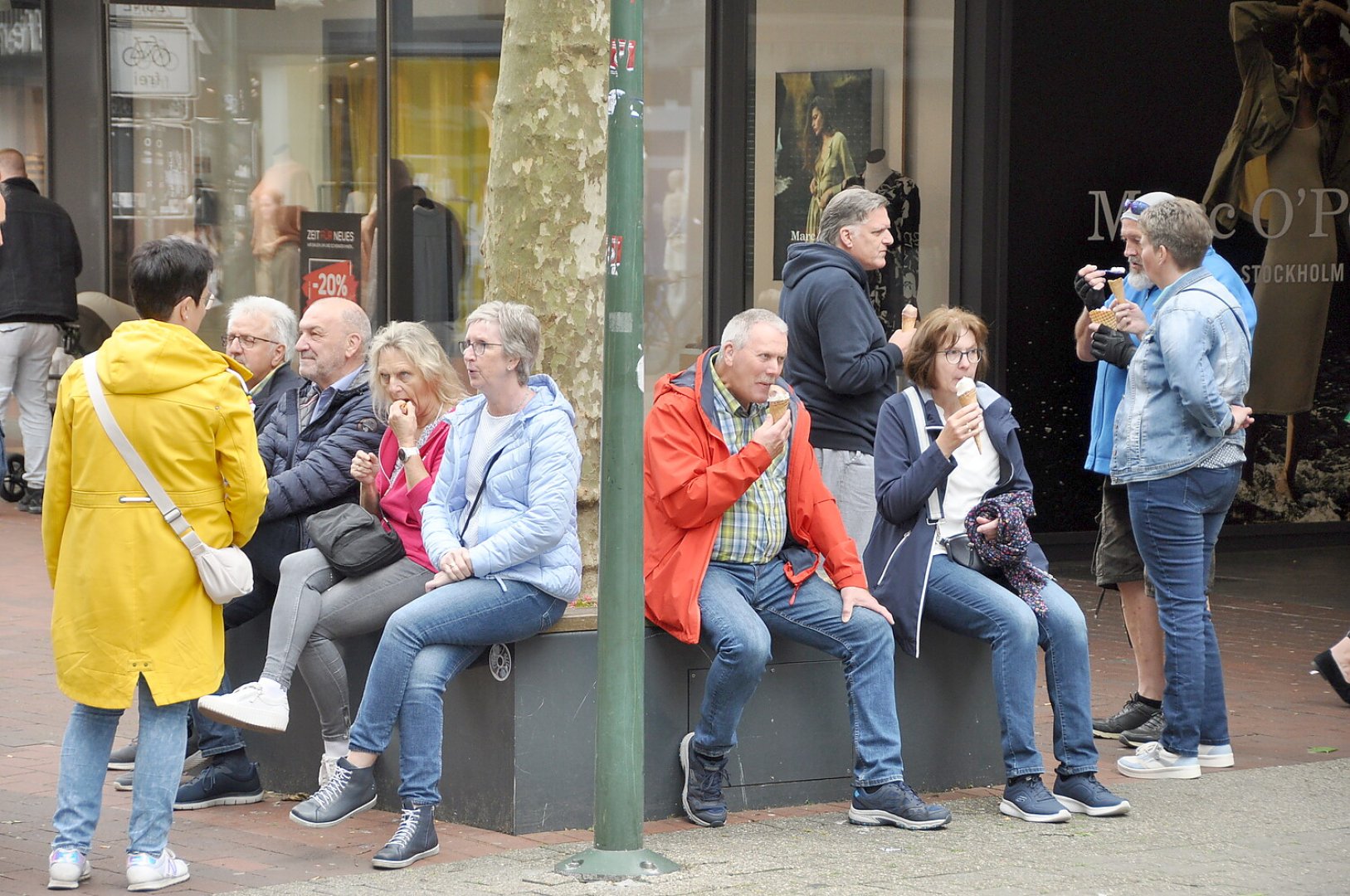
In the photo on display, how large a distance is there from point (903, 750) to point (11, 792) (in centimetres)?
293

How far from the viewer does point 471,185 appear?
488 inches

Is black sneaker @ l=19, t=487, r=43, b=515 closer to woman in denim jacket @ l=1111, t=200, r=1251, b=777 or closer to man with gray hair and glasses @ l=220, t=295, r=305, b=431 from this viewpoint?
man with gray hair and glasses @ l=220, t=295, r=305, b=431

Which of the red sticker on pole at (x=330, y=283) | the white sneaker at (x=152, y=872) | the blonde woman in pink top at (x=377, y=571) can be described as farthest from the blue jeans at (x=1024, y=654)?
the red sticker on pole at (x=330, y=283)

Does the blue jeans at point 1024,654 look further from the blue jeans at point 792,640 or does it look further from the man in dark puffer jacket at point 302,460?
the man in dark puffer jacket at point 302,460

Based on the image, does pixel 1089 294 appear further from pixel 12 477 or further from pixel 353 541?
pixel 12 477

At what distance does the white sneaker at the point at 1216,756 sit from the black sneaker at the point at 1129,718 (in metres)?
0.50

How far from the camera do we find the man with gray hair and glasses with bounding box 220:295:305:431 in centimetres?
623

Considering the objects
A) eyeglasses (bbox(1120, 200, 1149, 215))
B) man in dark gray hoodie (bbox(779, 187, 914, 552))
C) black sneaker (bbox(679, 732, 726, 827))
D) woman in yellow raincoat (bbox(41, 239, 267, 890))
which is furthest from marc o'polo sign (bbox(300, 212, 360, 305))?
woman in yellow raincoat (bbox(41, 239, 267, 890))

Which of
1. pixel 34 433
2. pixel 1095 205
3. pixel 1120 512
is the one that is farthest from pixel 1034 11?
pixel 34 433

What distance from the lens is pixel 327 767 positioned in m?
5.70

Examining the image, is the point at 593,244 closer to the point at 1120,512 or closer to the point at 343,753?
the point at 343,753

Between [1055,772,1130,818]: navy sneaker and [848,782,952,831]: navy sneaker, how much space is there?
461 mm

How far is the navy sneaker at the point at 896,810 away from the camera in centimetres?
563

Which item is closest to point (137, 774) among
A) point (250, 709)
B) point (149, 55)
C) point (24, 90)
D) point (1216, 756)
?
point (250, 709)
